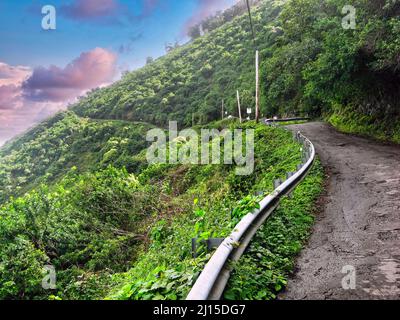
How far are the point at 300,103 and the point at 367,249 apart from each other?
4249cm

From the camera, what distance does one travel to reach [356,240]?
5.61 metres

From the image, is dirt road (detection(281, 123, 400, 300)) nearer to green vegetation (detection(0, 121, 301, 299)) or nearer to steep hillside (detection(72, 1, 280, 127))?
green vegetation (detection(0, 121, 301, 299))

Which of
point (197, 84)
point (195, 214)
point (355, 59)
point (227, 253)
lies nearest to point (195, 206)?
point (195, 214)

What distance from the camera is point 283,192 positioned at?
25.7 feet

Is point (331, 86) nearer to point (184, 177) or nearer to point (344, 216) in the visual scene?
point (184, 177)

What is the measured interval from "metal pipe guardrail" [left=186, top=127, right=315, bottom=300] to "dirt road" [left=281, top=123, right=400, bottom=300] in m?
0.71

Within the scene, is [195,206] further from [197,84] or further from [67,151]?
[197,84]

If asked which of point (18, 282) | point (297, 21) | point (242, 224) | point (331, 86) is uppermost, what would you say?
point (297, 21)

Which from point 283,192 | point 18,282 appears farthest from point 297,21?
point 18,282

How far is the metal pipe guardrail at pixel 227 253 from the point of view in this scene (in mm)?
3338

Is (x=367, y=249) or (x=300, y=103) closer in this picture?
(x=367, y=249)

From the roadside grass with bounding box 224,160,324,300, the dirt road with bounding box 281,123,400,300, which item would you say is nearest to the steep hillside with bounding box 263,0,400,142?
the dirt road with bounding box 281,123,400,300

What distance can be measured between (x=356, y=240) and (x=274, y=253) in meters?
1.38
